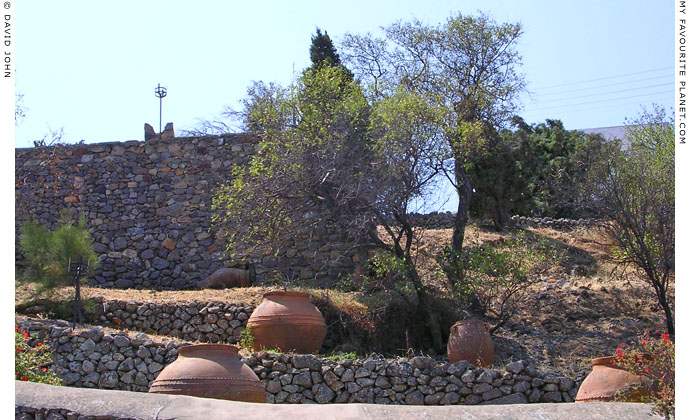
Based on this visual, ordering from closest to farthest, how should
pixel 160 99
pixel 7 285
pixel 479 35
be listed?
pixel 7 285 → pixel 479 35 → pixel 160 99

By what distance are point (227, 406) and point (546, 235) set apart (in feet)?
45.9

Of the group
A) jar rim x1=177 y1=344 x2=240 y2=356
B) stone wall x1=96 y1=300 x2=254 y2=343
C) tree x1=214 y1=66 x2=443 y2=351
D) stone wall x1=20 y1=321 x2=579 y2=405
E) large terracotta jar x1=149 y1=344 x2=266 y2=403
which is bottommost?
stone wall x1=20 y1=321 x2=579 y2=405

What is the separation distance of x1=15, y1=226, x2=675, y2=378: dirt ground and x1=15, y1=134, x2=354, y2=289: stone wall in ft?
5.70

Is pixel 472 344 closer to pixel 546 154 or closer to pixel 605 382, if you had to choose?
pixel 605 382

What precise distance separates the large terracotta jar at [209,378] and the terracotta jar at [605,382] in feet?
10.0

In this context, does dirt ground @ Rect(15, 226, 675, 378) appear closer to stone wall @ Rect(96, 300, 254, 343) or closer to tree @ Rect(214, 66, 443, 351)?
stone wall @ Rect(96, 300, 254, 343)

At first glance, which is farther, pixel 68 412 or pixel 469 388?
pixel 469 388

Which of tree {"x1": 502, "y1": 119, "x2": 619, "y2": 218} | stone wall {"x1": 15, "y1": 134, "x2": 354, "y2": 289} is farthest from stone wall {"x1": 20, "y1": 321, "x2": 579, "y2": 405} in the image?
tree {"x1": 502, "y1": 119, "x2": 619, "y2": 218}

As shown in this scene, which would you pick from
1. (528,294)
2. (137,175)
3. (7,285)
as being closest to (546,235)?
(528,294)

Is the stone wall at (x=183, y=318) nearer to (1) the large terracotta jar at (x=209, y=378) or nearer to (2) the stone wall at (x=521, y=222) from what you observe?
(1) the large terracotta jar at (x=209, y=378)

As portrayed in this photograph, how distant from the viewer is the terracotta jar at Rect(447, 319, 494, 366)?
9.70 metres

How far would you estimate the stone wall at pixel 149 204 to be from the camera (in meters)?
14.6

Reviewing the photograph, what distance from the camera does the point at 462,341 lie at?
980 centimetres

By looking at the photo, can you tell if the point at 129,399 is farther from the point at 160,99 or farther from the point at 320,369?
the point at 160,99
